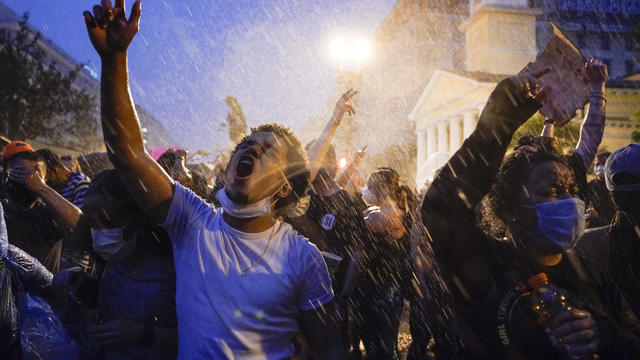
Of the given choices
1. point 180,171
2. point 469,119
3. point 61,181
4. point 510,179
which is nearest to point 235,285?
point 510,179

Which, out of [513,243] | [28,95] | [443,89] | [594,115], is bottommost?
[513,243]

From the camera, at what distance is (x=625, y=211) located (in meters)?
2.61

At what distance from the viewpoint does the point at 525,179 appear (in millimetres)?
2047

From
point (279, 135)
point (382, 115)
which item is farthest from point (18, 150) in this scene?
point (382, 115)

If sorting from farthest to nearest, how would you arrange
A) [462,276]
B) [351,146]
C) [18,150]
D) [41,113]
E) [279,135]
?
[41,113] < [351,146] < [18,150] < [279,135] < [462,276]

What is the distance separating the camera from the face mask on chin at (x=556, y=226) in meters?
1.93

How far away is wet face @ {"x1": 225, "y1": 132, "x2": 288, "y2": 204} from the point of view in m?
2.03

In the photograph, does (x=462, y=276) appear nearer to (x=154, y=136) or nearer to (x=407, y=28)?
(x=407, y=28)

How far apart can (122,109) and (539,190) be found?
171 cm

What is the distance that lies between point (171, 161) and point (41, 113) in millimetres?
25216

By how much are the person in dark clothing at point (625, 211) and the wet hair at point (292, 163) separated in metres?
1.65

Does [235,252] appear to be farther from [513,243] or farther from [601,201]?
[601,201]

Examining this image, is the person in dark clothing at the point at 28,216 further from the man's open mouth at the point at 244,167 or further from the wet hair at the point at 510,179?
the wet hair at the point at 510,179

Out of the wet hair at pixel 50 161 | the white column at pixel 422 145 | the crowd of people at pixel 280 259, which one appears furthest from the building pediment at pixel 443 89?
the crowd of people at pixel 280 259
